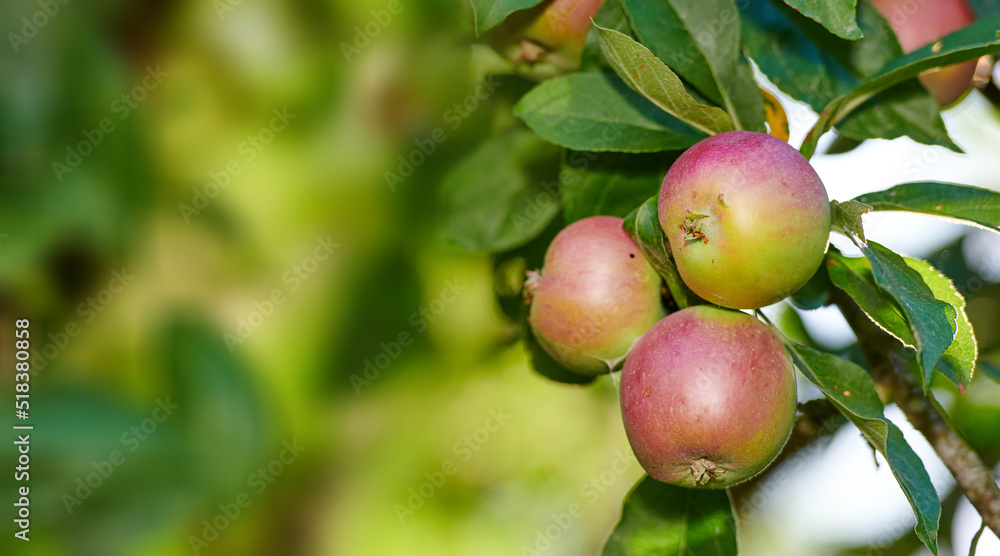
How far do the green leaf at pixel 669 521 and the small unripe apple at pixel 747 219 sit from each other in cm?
26

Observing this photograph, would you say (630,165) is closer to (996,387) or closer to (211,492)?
(211,492)

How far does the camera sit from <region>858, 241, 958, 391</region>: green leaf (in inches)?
20.1

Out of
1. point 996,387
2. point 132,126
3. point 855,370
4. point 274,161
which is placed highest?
point 132,126

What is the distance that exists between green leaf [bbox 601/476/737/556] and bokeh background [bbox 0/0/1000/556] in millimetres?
336

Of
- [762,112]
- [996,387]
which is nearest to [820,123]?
[762,112]

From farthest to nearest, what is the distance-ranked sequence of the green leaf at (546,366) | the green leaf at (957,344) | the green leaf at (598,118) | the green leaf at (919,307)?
→ the green leaf at (546,366) → the green leaf at (598,118) → the green leaf at (957,344) → the green leaf at (919,307)

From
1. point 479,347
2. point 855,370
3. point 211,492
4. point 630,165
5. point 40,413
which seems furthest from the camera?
point 479,347

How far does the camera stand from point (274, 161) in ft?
3.84

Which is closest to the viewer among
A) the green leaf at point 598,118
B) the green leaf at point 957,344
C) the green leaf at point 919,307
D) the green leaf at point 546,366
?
the green leaf at point 919,307

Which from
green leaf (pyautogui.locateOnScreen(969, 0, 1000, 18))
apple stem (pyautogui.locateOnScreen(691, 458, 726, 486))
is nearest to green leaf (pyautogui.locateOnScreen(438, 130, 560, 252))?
apple stem (pyautogui.locateOnScreen(691, 458, 726, 486))

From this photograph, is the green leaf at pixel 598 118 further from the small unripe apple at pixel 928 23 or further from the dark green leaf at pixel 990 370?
the dark green leaf at pixel 990 370

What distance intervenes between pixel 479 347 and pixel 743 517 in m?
0.49

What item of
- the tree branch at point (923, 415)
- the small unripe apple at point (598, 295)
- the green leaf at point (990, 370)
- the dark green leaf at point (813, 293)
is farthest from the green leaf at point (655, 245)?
the green leaf at point (990, 370)

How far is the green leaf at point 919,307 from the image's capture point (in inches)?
20.1
